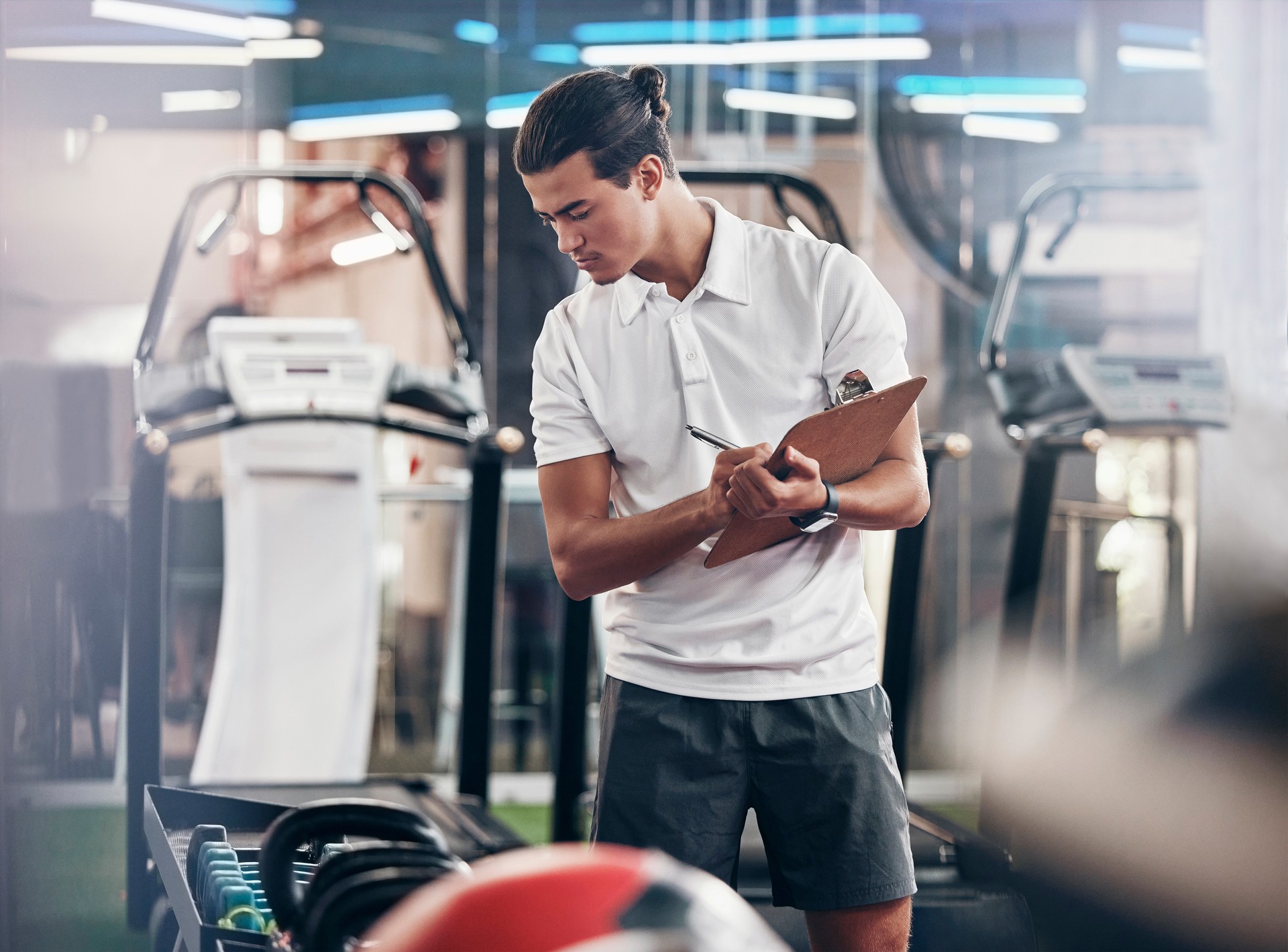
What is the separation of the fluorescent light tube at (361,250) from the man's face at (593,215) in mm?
3491

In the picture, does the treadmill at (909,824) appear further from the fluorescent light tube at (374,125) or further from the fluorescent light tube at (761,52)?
the fluorescent light tube at (374,125)

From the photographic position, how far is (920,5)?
490cm

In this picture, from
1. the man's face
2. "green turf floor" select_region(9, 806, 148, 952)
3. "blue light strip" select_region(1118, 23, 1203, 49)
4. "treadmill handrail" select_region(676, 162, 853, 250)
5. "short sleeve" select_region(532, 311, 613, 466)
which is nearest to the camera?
the man's face

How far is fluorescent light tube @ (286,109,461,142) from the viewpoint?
4.77 meters

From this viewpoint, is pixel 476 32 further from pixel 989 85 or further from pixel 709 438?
pixel 709 438

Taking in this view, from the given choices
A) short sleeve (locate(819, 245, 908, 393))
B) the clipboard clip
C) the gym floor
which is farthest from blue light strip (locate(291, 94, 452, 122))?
the clipboard clip

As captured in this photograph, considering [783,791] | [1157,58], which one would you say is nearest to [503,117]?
[1157,58]

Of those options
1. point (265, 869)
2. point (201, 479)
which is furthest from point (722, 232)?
point (201, 479)

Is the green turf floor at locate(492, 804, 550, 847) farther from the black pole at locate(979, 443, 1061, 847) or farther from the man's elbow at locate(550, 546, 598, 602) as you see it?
the man's elbow at locate(550, 546, 598, 602)

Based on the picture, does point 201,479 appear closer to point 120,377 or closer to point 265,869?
point 120,377

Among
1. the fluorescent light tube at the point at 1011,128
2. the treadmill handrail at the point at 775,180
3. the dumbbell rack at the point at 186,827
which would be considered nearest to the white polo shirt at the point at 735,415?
the dumbbell rack at the point at 186,827

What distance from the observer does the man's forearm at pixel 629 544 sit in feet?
4.73

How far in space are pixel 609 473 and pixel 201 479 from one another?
11.0ft

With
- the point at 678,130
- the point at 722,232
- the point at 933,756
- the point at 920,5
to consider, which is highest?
the point at 920,5
